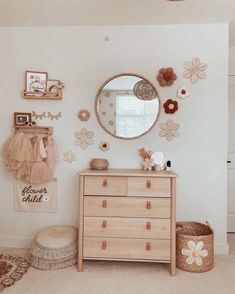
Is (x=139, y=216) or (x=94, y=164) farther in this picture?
(x=94, y=164)

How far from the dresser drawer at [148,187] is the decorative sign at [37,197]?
0.99 meters

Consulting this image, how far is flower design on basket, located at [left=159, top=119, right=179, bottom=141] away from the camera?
10.1 ft

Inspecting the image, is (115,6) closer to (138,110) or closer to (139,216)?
(138,110)

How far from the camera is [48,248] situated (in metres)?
2.64

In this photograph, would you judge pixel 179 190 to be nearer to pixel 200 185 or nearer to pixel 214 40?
pixel 200 185

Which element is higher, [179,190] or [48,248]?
[179,190]

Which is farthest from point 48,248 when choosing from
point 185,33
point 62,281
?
point 185,33

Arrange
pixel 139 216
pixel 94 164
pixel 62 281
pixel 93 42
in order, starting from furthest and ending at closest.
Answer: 1. pixel 93 42
2. pixel 94 164
3. pixel 139 216
4. pixel 62 281

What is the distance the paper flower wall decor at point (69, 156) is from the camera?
3.15m

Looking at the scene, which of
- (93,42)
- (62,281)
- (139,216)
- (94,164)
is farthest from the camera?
(93,42)

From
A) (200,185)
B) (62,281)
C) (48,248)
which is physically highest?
(200,185)

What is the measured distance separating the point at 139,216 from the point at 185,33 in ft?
6.28

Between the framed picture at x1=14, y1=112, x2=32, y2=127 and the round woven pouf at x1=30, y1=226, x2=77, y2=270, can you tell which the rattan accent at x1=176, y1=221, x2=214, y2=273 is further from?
the framed picture at x1=14, y1=112, x2=32, y2=127

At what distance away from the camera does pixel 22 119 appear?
315 centimetres
